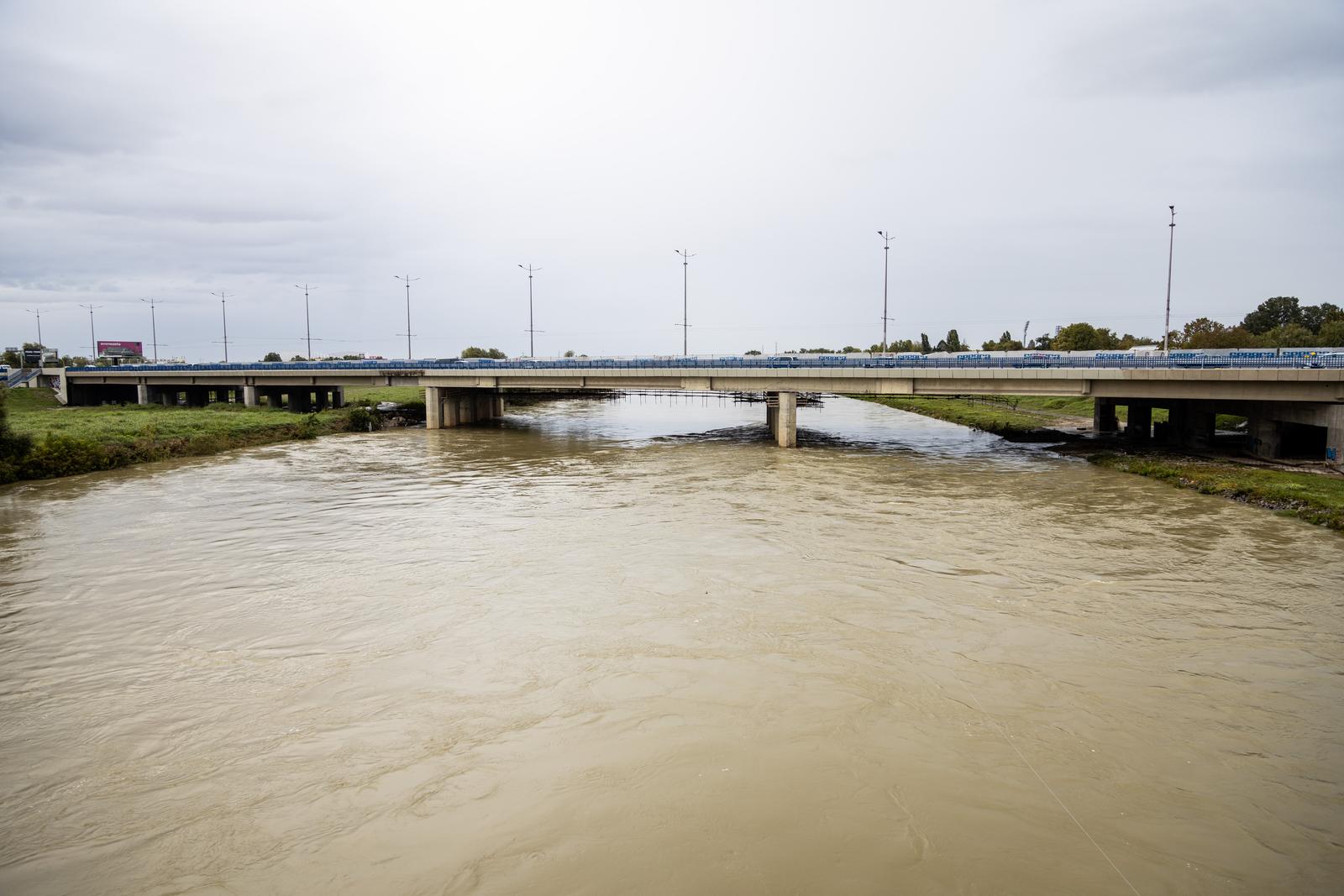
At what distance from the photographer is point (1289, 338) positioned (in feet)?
313

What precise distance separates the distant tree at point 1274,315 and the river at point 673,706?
121786 mm

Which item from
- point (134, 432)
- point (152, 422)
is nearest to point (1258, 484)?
point (134, 432)

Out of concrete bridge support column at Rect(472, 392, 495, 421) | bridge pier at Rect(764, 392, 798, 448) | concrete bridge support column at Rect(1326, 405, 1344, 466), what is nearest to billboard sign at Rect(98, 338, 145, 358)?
concrete bridge support column at Rect(472, 392, 495, 421)

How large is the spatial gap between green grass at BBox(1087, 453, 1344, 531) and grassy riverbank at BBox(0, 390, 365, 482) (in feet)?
206

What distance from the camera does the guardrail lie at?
138ft

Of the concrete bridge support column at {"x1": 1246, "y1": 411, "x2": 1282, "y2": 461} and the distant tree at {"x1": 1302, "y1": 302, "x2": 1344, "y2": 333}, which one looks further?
the distant tree at {"x1": 1302, "y1": 302, "x2": 1344, "y2": 333}

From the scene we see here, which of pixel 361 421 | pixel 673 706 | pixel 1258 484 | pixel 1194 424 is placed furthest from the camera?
pixel 361 421

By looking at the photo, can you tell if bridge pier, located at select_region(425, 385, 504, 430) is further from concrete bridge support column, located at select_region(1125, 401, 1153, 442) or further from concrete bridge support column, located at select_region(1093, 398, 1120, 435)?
concrete bridge support column, located at select_region(1125, 401, 1153, 442)

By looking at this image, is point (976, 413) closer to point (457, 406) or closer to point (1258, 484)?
point (1258, 484)

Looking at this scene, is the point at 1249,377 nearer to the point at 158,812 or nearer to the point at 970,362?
the point at 970,362

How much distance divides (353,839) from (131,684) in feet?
27.5

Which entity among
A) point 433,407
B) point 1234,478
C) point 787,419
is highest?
point 433,407

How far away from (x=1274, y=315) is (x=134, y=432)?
159452 millimetres

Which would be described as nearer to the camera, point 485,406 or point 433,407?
point 433,407
